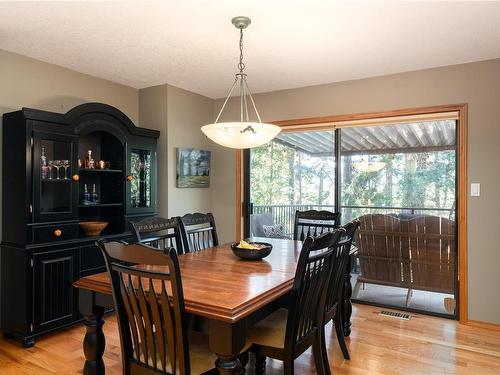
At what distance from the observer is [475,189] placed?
3375 millimetres

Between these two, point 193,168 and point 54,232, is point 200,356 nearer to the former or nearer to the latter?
point 54,232

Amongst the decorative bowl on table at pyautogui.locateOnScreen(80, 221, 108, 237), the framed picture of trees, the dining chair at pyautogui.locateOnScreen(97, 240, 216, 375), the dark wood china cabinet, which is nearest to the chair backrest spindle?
the dining chair at pyautogui.locateOnScreen(97, 240, 216, 375)

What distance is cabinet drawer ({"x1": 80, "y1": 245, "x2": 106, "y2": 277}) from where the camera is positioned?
3253 millimetres

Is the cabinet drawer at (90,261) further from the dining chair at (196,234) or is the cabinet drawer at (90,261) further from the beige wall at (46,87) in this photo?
the beige wall at (46,87)

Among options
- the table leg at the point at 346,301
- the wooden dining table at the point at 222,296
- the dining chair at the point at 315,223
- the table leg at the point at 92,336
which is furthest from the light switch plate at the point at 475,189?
the table leg at the point at 92,336

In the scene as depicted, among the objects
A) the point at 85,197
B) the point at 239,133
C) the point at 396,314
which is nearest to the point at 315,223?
the point at 396,314

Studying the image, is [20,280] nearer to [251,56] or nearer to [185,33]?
[185,33]

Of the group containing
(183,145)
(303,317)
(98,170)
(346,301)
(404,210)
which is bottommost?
(346,301)

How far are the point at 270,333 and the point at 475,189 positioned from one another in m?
2.47

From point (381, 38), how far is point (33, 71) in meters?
2.96

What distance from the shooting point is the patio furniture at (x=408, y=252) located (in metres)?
3.64

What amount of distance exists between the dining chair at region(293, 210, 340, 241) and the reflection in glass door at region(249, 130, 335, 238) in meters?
0.71

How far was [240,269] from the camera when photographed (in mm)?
2260

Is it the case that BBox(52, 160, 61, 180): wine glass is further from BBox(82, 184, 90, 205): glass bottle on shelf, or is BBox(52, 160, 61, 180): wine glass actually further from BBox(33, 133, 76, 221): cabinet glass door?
BBox(82, 184, 90, 205): glass bottle on shelf
